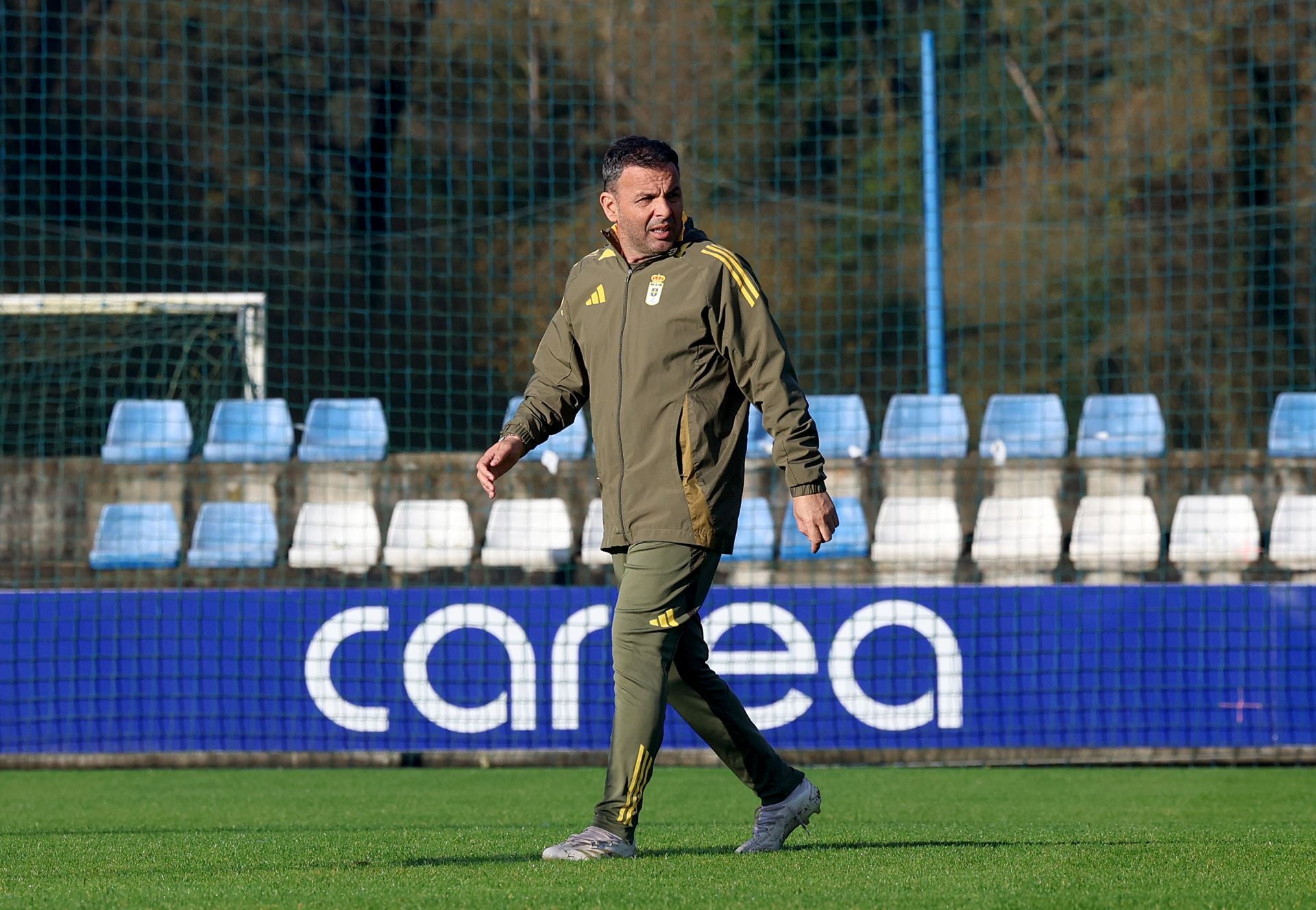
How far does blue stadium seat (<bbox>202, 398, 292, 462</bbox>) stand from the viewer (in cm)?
1125

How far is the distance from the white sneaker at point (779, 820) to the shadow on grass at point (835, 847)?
0.14ft

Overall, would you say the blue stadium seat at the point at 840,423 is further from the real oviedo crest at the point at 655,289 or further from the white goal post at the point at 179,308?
the real oviedo crest at the point at 655,289

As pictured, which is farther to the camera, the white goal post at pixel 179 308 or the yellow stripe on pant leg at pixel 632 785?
the white goal post at pixel 179 308

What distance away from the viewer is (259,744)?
8.67m

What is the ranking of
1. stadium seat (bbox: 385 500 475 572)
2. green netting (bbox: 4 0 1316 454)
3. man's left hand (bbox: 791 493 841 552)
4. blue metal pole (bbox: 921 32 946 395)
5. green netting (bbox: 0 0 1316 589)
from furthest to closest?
green netting (bbox: 4 0 1316 454), green netting (bbox: 0 0 1316 589), blue metal pole (bbox: 921 32 946 395), stadium seat (bbox: 385 500 475 572), man's left hand (bbox: 791 493 841 552)

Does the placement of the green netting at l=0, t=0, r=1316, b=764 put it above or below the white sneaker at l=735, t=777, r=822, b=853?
above

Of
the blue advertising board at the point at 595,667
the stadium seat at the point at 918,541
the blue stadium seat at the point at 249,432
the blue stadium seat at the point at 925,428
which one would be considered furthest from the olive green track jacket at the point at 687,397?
the blue stadium seat at the point at 249,432

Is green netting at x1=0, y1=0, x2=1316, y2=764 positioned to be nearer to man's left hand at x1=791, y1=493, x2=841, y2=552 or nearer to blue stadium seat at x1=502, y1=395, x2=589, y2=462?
blue stadium seat at x1=502, y1=395, x2=589, y2=462

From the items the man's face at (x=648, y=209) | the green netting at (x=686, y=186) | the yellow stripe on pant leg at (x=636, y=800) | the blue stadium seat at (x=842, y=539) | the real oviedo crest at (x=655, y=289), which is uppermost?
the green netting at (x=686, y=186)

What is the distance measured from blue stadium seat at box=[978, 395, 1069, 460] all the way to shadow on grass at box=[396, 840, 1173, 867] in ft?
21.9

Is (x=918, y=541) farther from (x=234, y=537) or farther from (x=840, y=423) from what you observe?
(x=234, y=537)

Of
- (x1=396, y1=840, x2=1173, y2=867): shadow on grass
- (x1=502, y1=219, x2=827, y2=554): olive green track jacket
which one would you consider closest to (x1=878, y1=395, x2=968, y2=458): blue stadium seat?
(x1=396, y1=840, x2=1173, y2=867): shadow on grass

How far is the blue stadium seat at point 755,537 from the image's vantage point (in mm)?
10156

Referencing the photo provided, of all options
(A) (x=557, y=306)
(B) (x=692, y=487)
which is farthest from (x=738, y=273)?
(A) (x=557, y=306)
